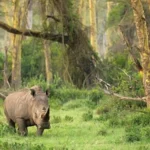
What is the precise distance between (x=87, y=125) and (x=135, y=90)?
7.40 ft

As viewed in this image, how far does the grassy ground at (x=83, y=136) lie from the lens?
37.5 feet

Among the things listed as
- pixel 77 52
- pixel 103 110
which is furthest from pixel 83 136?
pixel 77 52

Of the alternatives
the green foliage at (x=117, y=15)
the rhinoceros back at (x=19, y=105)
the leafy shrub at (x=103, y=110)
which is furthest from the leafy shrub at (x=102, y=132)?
the green foliage at (x=117, y=15)

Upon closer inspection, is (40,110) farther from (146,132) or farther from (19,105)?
(146,132)

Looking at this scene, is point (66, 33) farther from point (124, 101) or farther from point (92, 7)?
point (92, 7)

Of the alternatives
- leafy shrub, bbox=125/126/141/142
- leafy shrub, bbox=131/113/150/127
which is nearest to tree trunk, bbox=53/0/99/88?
leafy shrub, bbox=131/113/150/127

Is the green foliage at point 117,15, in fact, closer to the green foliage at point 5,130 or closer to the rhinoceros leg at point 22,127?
the green foliage at point 5,130

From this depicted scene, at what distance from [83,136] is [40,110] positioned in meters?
1.11

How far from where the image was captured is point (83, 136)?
44.0 ft

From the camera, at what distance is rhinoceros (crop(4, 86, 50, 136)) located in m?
13.0

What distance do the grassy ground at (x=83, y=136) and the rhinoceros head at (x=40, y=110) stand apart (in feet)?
0.97

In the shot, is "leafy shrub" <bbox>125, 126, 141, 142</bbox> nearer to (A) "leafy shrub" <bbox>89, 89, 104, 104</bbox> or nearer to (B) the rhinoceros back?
(B) the rhinoceros back

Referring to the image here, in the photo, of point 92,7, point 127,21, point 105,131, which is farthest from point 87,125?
point 92,7

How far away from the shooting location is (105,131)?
13711 millimetres
